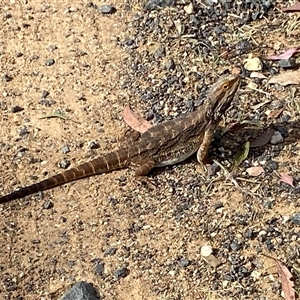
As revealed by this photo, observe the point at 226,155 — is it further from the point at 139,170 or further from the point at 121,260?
the point at 121,260

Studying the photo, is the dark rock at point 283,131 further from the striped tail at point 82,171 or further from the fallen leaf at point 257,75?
the striped tail at point 82,171

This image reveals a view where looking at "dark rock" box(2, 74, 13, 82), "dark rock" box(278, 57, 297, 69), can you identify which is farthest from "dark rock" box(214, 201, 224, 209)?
"dark rock" box(2, 74, 13, 82)

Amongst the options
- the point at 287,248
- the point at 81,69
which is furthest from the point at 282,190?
the point at 81,69

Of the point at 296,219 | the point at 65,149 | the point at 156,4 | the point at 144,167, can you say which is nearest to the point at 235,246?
the point at 296,219

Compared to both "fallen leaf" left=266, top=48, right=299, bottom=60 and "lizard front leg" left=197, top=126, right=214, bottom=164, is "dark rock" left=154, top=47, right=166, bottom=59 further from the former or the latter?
"lizard front leg" left=197, top=126, right=214, bottom=164

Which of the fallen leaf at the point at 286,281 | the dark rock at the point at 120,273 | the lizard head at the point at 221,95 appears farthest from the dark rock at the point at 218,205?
the dark rock at the point at 120,273
